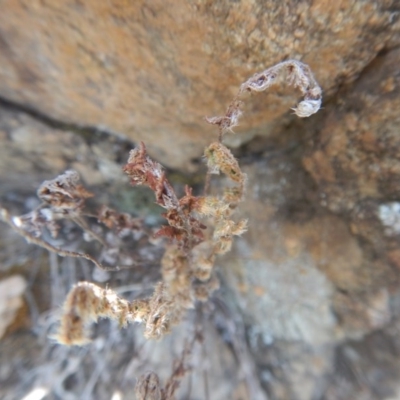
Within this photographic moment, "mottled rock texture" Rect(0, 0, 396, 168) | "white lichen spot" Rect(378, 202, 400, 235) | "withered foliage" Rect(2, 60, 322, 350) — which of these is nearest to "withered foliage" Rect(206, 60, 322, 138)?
"withered foliage" Rect(2, 60, 322, 350)

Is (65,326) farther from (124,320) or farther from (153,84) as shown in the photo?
(153,84)

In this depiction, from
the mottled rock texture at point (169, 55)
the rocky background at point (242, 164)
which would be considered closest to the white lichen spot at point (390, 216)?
the rocky background at point (242, 164)

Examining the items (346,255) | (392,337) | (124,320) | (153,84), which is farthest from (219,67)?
(392,337)

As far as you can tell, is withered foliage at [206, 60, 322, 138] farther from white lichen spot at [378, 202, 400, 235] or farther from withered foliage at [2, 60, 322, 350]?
white lichen spot at [378, 202, 400, 235]

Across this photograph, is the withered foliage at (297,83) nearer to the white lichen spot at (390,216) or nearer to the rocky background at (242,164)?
the rocky background at (242,164)

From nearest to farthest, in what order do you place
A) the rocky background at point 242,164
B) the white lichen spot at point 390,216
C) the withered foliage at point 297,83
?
1. the withered foliage at point 297,83
2. the rocky background at point 242,164
3. the white lichen spot at point 390,216

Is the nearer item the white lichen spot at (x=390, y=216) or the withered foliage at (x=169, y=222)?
the withered foliage at (x=169, y=222)

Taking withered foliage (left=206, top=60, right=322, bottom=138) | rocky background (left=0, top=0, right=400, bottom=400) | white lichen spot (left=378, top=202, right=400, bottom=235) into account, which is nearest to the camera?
withered foliage (left=206, top=60, right=322, bottom=138)

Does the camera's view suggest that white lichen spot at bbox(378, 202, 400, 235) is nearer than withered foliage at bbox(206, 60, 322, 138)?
No
